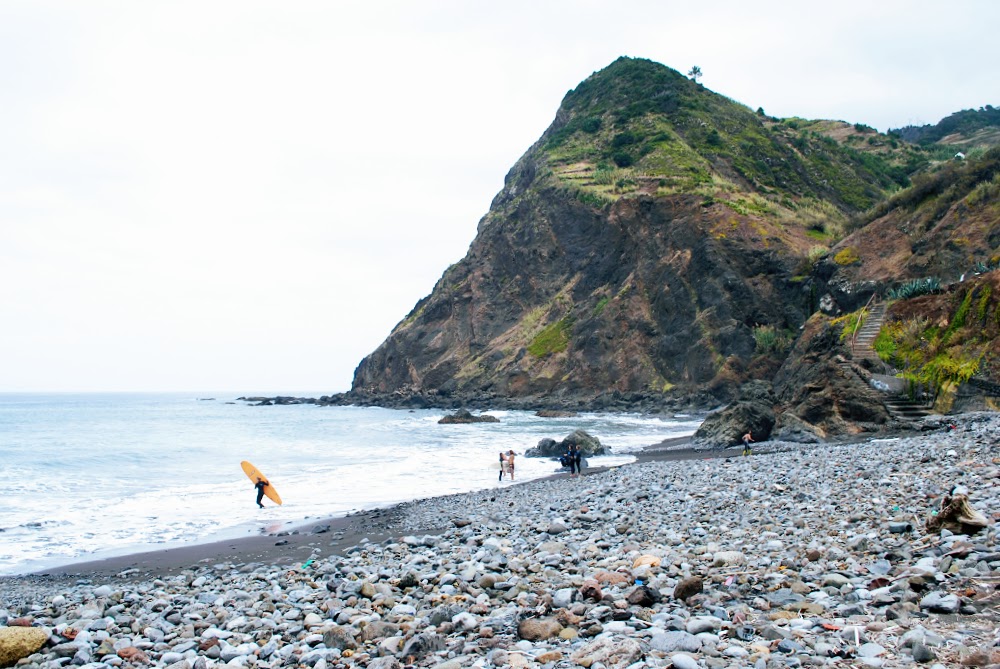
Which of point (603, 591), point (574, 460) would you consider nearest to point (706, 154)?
point (574, 460)

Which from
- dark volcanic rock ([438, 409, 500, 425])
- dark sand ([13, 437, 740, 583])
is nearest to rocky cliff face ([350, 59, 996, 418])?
dark volcanic rock ([438, 409, 500, 425])

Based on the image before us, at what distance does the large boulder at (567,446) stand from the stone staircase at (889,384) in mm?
9133

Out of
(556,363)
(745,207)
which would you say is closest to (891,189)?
(745,207)

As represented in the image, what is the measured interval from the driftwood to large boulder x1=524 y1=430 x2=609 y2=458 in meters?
18.1

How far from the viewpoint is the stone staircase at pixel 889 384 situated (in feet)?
63.6

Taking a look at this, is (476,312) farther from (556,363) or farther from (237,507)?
(237,507)

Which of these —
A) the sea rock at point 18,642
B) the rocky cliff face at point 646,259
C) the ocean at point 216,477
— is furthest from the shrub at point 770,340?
the sea rock at point 18,642

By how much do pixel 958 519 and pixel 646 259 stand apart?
55.5 m

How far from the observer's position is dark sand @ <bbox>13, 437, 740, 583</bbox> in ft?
33.0

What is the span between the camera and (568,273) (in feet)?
223

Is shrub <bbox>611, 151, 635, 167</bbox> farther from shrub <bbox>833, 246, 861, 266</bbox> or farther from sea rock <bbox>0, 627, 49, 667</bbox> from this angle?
sea rock <bbox>0, 627, 49, 667</bbox>

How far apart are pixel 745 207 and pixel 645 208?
8.46 meters

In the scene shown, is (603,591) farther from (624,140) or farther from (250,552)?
(624,140)

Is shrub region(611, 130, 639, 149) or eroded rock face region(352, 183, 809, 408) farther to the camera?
shrub region(611, 130, 639, 149)
